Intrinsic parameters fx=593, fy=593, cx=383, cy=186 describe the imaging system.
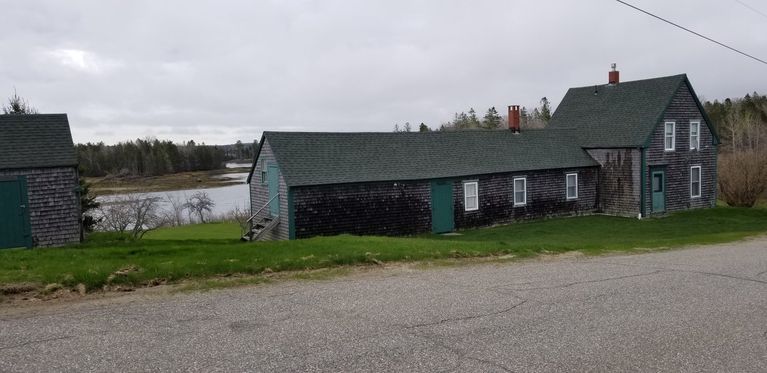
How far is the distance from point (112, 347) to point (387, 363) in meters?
2.96

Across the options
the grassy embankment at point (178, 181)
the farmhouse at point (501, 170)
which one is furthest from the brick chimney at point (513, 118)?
the grassy embankment at point (178, 181)

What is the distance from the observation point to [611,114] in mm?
31672

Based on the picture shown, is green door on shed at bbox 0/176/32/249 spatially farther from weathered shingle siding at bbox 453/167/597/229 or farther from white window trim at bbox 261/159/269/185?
weathered shingle siding at bbox 453/167/597/229

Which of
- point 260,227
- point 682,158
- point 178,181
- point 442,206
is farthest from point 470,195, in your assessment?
point 178,181

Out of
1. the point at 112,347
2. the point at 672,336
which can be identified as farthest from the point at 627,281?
the point at 112,347

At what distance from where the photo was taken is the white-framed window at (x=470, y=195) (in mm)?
25297

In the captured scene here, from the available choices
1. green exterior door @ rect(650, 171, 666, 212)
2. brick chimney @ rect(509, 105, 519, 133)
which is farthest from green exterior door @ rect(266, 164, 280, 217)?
green exterior door @ rect(650, 171, 666, 212)

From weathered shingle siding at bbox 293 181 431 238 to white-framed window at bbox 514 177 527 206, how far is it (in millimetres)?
5099

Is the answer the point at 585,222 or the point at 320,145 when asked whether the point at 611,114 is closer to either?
the point at 585,222

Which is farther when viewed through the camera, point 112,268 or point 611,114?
point 611,114

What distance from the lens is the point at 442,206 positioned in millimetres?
24484

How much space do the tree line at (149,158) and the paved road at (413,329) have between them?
2533 inches

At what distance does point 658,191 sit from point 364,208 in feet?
53.0

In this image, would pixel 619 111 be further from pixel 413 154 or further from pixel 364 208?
pixel 364 208
